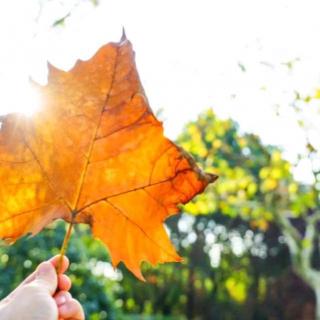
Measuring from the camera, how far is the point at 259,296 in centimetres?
1226

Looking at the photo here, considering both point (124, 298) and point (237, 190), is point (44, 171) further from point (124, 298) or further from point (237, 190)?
point (124, 298)

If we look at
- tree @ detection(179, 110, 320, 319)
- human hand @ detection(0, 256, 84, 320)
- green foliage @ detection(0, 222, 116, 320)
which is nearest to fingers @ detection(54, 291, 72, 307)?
human hand @ detection(0, 256, 84, 320)

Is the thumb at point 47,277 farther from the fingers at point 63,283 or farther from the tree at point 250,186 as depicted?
the tree at point 250,186

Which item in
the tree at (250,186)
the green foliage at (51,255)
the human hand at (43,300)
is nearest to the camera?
→ the human hand at (43,300)

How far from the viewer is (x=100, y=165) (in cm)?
83

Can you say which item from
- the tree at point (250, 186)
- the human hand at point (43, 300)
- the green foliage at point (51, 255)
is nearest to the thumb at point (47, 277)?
the human hand at point (43, 300)

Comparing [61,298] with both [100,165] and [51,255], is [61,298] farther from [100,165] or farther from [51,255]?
[51,255]

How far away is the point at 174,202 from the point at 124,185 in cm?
6

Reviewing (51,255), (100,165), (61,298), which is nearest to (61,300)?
(61,298)

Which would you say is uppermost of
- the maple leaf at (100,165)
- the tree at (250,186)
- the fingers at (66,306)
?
the maple leaf at (100,165)

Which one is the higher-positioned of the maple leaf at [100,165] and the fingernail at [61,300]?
the maple leaf at [100,165]

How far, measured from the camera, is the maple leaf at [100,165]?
0.80m

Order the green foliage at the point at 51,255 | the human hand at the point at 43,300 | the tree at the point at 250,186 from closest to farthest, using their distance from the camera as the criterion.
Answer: the human hand at the point at 43,300
the green foliage at the point at 51,255
the tree at the point at 250,186

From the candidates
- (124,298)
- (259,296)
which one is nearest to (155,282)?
(124,298)
